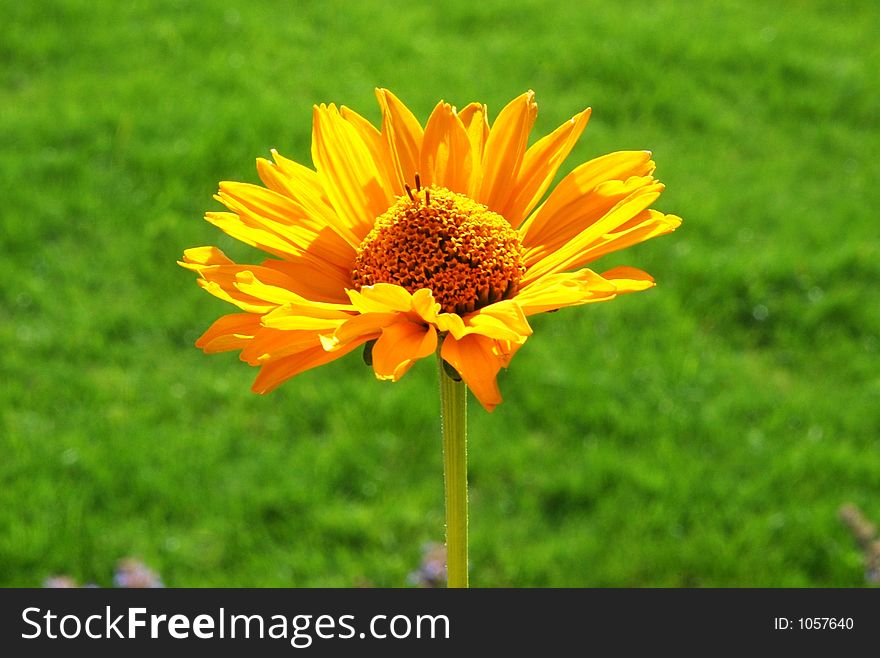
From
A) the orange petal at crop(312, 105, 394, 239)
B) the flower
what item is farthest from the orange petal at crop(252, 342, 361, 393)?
the orange petal at crop(312, 105, 394, 239)

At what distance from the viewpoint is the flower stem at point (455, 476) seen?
111 centimetres

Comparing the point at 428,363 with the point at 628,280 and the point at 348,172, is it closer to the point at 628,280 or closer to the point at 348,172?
the point at 348,172

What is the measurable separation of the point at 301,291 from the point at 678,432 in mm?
2780

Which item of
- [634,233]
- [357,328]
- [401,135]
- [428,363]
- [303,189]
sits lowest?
[357,328]

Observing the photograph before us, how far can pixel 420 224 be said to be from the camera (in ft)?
4.16

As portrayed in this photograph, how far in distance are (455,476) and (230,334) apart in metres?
0.27

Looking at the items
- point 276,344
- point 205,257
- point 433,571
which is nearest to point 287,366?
point 276,344

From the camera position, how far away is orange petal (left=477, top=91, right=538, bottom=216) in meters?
1.27

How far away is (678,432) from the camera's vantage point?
3.86 metres

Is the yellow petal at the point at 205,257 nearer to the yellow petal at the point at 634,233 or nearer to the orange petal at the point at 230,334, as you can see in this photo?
the orange petal at the point at 230,334

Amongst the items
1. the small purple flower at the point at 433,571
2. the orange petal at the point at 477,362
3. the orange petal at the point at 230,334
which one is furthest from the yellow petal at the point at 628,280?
the small purple flower at the point at 433,571

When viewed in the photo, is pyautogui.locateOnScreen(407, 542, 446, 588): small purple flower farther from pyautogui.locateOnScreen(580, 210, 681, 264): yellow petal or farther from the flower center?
pyautogui.locateOnScreen(580, 210, 681, 264): yellow petal

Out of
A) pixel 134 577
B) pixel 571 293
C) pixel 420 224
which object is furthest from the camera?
pixel 134 577
